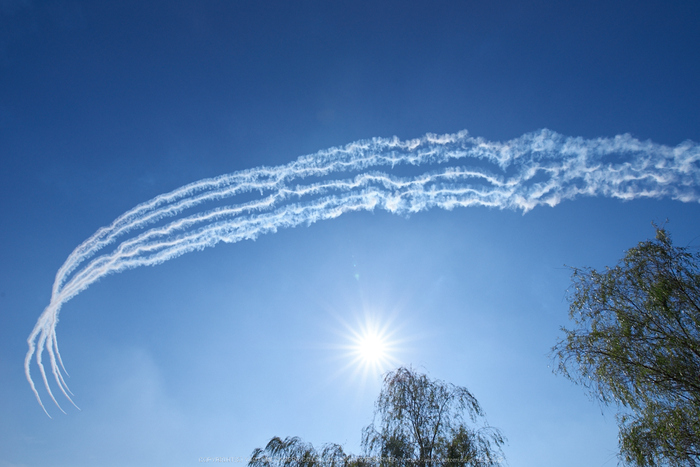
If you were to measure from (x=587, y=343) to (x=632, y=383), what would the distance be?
1.44m

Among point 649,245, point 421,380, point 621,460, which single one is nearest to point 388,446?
point 421,380

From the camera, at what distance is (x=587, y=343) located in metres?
10.5

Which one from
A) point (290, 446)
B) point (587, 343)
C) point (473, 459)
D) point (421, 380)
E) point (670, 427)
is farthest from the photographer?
point (290, 446)

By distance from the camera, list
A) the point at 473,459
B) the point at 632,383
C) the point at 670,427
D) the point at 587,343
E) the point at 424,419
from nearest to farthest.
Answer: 1. the point at 670,427
2. the point at 632,383
3. the point at 587,343
4. the point at 473,459
5. the point at 424,419

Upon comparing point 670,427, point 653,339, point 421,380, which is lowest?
point 670,427

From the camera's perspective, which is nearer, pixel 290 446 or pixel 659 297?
pixel 659 297

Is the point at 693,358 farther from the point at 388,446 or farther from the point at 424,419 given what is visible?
the point at 388,446

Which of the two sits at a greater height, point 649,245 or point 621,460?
point 649,245

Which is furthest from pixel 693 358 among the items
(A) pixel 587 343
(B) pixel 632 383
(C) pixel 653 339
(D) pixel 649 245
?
(D) pixel 649 245

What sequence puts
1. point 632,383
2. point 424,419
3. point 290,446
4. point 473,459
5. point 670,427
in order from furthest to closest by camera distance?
point 290,446, point 424,419, point 473,459, point 632,383, point 670,427

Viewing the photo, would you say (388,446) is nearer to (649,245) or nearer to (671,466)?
(671,466)

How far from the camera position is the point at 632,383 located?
30.8 feet

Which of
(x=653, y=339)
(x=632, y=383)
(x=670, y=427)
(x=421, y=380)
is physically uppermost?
(x=421, y=380)

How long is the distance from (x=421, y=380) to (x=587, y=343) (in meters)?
9.66
